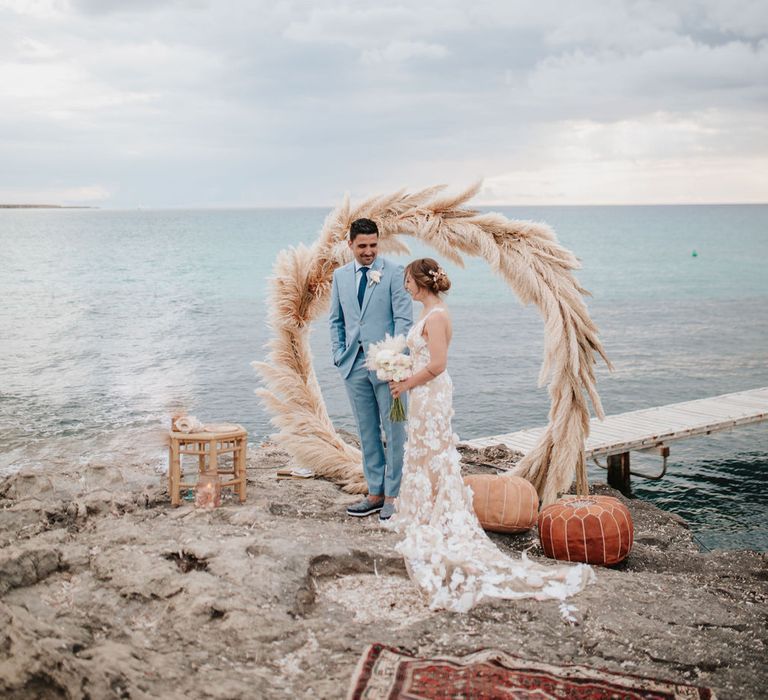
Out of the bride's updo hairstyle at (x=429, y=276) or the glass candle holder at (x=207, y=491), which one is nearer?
the bride's updo hairstyle at (x=429, y=276)

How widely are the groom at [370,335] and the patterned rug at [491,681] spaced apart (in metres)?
2.76

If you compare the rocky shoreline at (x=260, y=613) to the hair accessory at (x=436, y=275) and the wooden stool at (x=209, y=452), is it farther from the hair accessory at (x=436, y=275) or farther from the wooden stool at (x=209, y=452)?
the hair accessory at (x=436, y=275)

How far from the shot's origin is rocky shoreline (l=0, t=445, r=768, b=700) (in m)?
4.20

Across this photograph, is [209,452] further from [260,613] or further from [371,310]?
[260,613]

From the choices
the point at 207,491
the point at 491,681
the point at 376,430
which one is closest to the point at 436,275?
the point at 376,430

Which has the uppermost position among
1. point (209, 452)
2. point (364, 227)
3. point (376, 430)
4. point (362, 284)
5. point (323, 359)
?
point (364, 227)

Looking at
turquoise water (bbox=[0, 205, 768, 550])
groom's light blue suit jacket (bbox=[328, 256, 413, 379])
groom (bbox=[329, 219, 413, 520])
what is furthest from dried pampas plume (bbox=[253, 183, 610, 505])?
turquoise water (bbox=[0, 205, 768, 550])

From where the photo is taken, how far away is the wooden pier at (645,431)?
11.4 metres

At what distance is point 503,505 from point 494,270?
2.47 m

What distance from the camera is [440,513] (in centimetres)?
674

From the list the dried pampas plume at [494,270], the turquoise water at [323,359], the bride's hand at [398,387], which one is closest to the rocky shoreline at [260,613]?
the bride's hand at [398,387]

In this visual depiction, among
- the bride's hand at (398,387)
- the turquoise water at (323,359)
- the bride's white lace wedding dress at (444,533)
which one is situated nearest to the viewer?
the bride's white lace wedding dress at (444,533)

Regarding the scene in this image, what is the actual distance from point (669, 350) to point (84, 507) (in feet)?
73.8

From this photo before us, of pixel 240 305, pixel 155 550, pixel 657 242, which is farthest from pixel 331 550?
pixel 657 242
